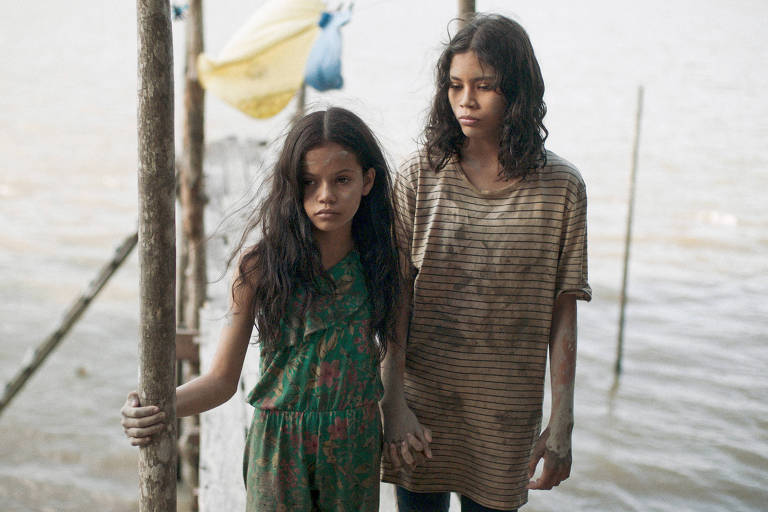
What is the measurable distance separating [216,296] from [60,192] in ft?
31.4

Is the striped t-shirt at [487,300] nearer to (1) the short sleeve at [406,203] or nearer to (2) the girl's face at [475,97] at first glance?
(1) the short sleeve at [406,203]

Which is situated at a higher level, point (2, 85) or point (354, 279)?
point (2, 85)

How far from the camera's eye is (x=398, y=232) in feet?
5.70

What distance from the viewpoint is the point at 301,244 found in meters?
1.53

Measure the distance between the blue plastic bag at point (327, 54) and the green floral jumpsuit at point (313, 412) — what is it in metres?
2.71

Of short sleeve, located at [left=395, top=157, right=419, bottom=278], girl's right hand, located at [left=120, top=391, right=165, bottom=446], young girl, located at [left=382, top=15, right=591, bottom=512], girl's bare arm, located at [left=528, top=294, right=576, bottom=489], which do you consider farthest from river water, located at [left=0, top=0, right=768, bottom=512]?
girl's right hand, located at [left=120, top=391, right=165, bottom=446]

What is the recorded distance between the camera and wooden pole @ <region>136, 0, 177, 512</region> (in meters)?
1.30

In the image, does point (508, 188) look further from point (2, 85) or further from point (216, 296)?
point (2, 85)

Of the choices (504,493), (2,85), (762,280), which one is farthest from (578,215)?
(2,85)

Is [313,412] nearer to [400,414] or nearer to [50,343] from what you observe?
[400,414]

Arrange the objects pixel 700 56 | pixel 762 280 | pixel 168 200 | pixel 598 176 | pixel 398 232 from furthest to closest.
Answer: pixel 700 56 → pixel 598 176 → pixel 762 280 → pixel 398 232 → pixel 168 200

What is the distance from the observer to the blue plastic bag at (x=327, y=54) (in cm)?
407

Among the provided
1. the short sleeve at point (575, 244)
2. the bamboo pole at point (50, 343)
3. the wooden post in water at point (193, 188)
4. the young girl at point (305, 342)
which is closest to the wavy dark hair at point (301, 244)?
the young girl at point (305, 342)

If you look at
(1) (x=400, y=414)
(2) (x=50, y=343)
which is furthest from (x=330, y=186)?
(2) (x=50, y=343)
